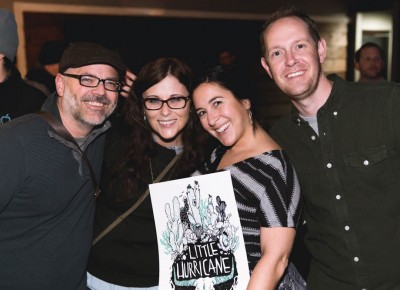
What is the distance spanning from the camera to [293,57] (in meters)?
2.47

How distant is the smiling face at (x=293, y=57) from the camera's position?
242cm

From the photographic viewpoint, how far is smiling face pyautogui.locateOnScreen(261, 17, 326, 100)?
7.95ft

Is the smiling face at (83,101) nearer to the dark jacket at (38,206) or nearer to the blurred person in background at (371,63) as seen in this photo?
the dark jacket at (38,206)

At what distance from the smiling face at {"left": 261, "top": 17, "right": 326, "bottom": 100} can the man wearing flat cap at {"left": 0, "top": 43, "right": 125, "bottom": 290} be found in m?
0.89

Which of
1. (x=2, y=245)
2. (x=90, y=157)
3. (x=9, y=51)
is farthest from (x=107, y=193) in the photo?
(x=9, y=51)

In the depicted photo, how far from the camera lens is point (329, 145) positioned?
2402 millimetres

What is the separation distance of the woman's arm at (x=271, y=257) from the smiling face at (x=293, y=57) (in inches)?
28.9

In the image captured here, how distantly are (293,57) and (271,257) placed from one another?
1.05 meters

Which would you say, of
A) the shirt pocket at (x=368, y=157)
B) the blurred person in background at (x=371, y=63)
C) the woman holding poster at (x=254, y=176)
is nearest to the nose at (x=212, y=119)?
the woman holding poster at (x=254, y=176)

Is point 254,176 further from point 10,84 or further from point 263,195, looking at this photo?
point 10,84

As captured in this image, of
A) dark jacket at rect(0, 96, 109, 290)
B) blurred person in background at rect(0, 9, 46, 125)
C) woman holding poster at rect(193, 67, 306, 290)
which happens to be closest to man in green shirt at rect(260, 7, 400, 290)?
woman holding poster at rect(193, 67, 306, 290)

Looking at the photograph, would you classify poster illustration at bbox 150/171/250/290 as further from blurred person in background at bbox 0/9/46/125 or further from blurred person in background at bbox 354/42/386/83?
blurred person in background at bbox 354/42/386/83

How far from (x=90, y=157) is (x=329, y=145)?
4.37ft

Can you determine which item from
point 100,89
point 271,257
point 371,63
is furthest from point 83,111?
point 371,63
